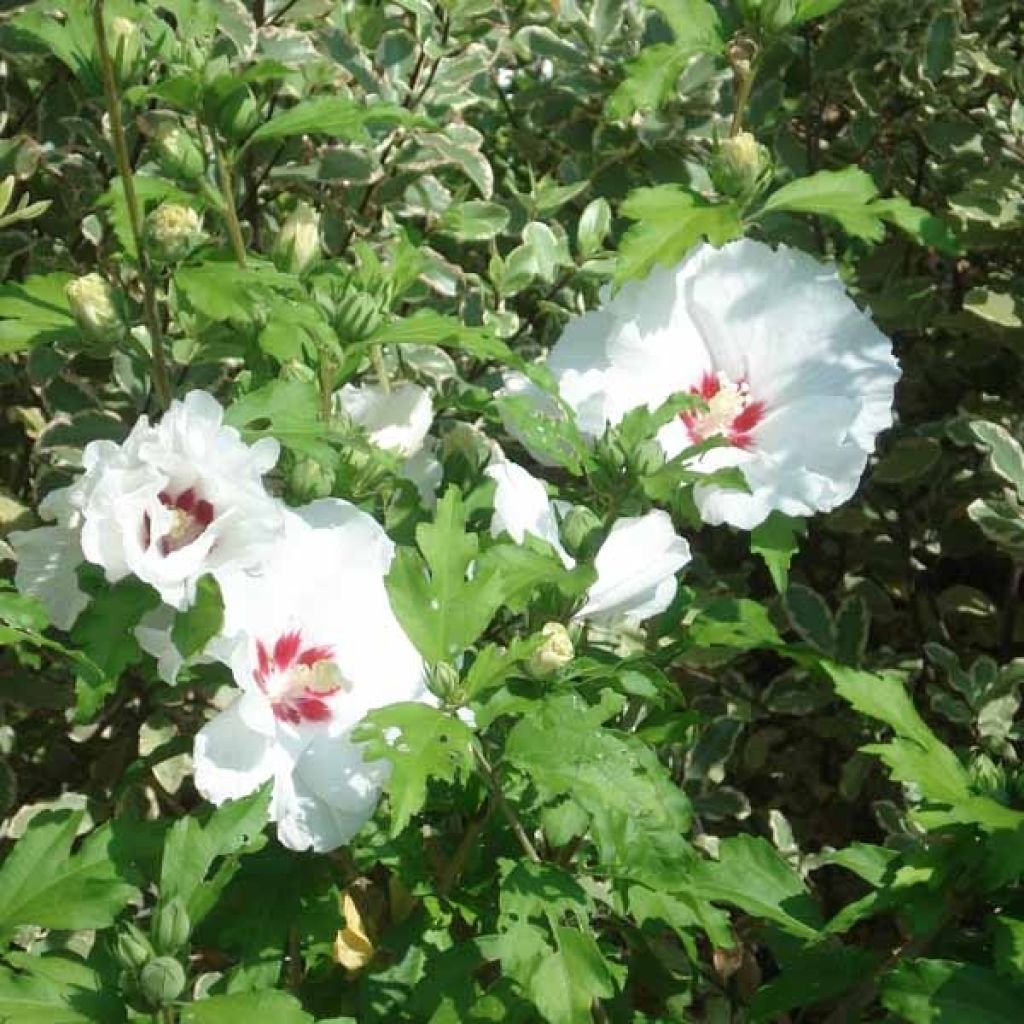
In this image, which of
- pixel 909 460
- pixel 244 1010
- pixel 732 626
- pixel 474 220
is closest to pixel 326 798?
→ pixel 244 1010

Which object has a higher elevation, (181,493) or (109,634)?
(181,493)

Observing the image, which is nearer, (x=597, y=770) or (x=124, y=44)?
(x=597, y=770)

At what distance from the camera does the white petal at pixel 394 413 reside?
1771 mm

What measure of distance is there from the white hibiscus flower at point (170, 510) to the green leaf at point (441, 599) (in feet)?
0.41

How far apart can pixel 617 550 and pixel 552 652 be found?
0.47 feet

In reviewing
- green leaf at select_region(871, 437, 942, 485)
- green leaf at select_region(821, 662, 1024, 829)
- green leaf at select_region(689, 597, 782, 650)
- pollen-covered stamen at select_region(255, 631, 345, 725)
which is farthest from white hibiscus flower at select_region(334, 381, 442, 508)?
green leaf at select_region(871, 437, 942, 485)

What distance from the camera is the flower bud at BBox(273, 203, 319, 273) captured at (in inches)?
66.5

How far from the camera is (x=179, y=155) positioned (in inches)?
64.9

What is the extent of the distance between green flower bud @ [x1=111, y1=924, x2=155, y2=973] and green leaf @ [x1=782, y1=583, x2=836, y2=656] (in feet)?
4.35

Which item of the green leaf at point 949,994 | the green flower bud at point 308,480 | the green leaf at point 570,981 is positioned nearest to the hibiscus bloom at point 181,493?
the green flower bud at point 308,480

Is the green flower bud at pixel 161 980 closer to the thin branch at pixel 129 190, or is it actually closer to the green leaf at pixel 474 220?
the thin branch at pixel 129 190

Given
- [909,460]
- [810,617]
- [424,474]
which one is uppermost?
[424,474]

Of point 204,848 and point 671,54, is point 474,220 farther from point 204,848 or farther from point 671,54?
point 204,848

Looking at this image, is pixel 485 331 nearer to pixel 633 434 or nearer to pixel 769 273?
pixel 633 434
